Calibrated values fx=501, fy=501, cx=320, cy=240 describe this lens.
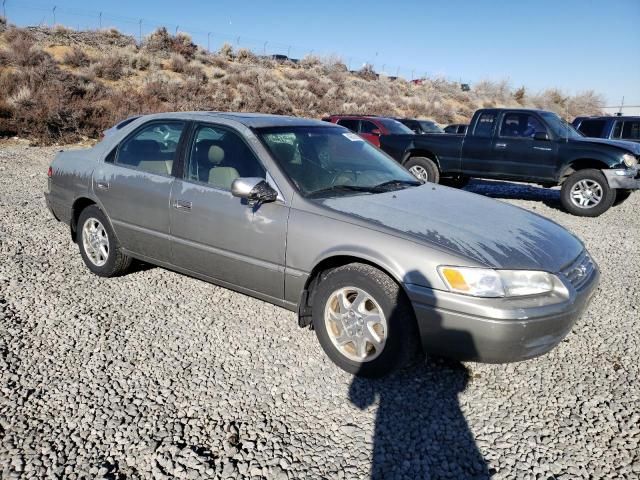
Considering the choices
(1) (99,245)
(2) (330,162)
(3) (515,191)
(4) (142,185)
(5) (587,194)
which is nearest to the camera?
(2) (330,162)

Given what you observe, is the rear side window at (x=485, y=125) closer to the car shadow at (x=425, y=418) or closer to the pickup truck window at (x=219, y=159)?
the pickup truck window at (x=219, y=159)

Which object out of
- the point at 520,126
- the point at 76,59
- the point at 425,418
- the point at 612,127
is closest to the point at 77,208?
the point at 425,418

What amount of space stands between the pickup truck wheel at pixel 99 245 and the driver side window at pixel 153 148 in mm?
592

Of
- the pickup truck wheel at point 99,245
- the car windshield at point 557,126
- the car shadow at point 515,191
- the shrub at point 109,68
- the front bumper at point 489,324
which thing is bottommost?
the car shadow at point 515,191

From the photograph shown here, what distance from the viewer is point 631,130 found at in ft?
40.1

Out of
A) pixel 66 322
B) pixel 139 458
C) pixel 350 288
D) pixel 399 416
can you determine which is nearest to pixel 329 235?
pixel 350 288

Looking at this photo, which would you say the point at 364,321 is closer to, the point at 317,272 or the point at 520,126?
the point at 317,272

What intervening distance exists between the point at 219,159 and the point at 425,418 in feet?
7.79

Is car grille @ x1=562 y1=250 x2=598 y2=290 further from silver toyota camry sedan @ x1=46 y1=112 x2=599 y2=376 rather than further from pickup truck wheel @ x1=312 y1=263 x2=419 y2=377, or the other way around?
pickup truck wheel @ x1=312 y1=263 x2=419 y2=377

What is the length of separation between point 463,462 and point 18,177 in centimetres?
977

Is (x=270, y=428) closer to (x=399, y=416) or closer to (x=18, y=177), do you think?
(x=399, y=416)

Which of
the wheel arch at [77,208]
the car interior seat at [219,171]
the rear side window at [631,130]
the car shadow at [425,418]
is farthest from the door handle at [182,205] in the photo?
the rear side window at [631,130]

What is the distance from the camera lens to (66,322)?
3.80 m

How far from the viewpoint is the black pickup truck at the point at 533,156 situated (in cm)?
862
